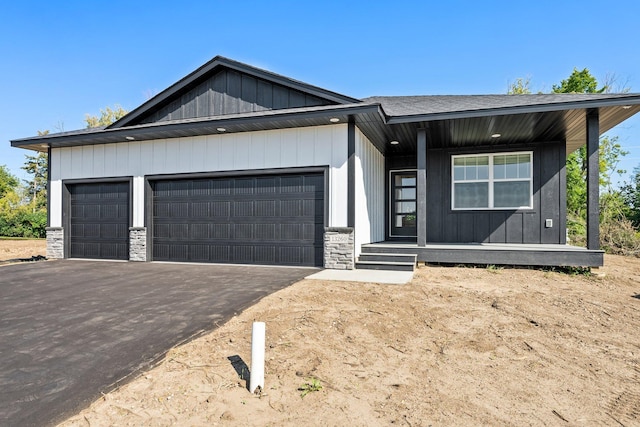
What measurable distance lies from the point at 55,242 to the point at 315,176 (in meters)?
8.01

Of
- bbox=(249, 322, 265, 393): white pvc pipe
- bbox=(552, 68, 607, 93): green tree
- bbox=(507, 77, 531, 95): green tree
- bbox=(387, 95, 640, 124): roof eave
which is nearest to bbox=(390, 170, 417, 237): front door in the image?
bbox=(387, 95, 640, 124): roof eave

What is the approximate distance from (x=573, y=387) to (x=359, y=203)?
542 centimetres

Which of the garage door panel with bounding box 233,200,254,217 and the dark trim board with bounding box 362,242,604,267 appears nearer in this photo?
the dark trim board with bounding box 362,242,604,267

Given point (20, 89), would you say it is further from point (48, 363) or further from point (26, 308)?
point (48, 363)

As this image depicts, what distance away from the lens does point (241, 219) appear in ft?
26.2

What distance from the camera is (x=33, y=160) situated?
35938mm

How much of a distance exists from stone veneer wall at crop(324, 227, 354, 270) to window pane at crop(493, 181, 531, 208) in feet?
15.7

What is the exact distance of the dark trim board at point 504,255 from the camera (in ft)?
21.9

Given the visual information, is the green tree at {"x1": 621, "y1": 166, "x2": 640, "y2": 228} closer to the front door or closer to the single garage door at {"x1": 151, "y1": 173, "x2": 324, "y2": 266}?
the front door

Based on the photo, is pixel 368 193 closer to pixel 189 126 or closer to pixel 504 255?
pixel 504 255

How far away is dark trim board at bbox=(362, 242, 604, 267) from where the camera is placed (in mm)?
6680

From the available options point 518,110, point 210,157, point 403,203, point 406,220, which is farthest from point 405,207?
point 210,157

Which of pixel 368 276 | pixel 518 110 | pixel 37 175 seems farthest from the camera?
pixel 37 175

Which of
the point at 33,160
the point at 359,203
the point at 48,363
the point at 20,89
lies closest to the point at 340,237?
the point at 359,203
